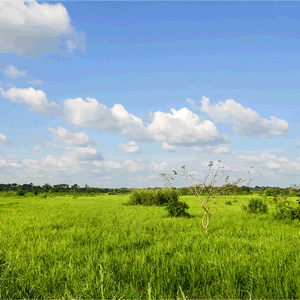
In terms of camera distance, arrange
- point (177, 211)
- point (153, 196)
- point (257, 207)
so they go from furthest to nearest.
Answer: point (153, 196)
point (257, 207)
point (177, 211)

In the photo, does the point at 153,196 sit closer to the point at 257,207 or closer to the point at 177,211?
the point at 177,211

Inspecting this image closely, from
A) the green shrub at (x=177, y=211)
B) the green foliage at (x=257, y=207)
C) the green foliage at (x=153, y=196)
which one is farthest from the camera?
the green foliage at (x=153, y=196)

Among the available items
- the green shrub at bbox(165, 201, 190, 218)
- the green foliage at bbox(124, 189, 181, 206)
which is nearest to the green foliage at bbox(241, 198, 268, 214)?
the green shrub at bbox(165, 201, 190, 218)

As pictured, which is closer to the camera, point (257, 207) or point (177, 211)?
point (177, 211)

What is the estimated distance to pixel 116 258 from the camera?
4461 mm

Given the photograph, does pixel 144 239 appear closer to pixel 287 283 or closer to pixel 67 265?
pixel 67 265

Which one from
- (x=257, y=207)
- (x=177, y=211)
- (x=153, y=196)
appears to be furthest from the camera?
(x=153, y=196)

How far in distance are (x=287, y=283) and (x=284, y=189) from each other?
948cm

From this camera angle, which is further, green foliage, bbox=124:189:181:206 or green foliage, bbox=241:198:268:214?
green foliage, bbox=124:189:181:206

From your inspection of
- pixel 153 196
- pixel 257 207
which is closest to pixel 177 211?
pixel 257 207

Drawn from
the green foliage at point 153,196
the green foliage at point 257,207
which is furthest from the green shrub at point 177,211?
the green foliage at point 153,196

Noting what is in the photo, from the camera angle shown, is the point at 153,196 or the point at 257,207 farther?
the point at 153,196

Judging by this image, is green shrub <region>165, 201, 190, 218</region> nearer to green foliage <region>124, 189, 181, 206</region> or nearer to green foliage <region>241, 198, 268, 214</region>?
green foliage <region>241, 198, 268, 214</region>

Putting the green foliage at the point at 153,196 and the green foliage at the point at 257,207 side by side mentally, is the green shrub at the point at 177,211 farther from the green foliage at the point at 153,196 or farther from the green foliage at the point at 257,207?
the green foliage at the point at 153,196
